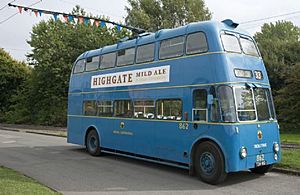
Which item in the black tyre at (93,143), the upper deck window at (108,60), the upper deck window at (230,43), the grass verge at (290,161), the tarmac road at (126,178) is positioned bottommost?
the tarmac road at (126,178)

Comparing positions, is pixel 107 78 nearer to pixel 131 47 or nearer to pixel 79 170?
pixel 131 47

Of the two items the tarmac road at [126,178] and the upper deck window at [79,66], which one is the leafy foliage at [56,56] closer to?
the upper deck window at [79,66]

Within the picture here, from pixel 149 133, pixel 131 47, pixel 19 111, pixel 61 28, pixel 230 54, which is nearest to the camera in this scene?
pixel 230 54

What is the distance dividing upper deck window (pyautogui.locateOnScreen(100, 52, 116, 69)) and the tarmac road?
3.76m

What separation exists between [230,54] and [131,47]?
14.6 ft

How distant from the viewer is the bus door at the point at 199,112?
30.9 feet

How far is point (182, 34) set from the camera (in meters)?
10.4

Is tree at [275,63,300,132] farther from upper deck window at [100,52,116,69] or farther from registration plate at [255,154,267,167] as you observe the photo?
registration plate at [255,154,267,167]

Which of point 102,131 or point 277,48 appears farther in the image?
point 277,48

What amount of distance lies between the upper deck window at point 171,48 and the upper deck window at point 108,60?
9.81ft

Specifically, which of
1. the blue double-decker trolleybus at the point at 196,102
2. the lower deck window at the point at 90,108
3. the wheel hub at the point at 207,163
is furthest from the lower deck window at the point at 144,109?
the lower deck window at the point at 90,108

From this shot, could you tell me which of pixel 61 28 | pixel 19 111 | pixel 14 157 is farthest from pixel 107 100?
pixel 19 111

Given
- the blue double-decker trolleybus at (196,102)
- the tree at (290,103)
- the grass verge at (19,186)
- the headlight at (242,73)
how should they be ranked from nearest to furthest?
the grass verge at (19,186), the blue double-decker trolleybus at (196,102), the headlight at (242,73), the tree at (290,103)

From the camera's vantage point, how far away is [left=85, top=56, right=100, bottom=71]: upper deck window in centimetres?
1463
